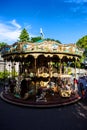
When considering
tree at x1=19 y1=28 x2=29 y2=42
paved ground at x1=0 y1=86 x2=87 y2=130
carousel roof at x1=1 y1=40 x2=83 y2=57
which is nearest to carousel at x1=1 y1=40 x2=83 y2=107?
carousel roof at x1=1 y1=40 x2=83 y2=57

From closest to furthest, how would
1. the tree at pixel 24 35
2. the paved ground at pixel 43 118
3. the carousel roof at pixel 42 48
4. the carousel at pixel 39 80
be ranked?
the paved ground at pixel 43 118
the carousel at pixel 39 80
the carousel roof at pixel 42 48
the tree at pixel 24 35

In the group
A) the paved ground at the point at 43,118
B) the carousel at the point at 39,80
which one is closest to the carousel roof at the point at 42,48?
the carousel at the point at 39,80

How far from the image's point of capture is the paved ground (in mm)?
7624

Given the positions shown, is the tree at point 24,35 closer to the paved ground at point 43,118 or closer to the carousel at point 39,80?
the carousel at point 39,80

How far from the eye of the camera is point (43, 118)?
8914 mm

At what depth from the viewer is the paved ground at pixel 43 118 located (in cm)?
762

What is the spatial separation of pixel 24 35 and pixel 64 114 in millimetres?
53874

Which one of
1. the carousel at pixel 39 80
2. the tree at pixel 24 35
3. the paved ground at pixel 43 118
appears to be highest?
the tree at pixel 24 35

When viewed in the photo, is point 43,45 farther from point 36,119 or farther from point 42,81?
point 36,119

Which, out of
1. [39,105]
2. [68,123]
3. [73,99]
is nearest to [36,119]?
[68,123]

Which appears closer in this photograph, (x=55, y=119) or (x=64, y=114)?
(x=55, y=119)

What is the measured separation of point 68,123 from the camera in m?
8.05

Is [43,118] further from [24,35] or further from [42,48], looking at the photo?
[24,35]

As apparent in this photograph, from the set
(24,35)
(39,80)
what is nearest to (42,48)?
(39,80)
